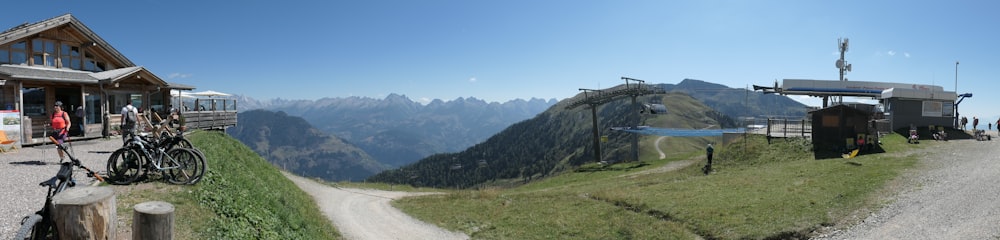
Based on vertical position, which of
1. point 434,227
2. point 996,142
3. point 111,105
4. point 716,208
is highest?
point 111,105

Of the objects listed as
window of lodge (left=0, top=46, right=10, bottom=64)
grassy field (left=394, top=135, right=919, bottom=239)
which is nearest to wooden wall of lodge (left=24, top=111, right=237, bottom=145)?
window of lodge (left=0, top=46, right=10, bottom=64)

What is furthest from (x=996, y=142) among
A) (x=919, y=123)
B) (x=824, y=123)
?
(x=824, y=123)

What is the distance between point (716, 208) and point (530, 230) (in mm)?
8620

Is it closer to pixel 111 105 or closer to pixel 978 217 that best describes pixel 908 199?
pixel 978 217

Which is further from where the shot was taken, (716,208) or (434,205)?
(434,205)

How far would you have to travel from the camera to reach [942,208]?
56.2 ft

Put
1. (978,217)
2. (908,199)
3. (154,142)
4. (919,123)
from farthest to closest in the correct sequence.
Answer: (919,123)
(908,199)
(978,217)
(154,142)

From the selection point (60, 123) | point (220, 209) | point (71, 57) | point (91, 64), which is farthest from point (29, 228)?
point (91, 64)

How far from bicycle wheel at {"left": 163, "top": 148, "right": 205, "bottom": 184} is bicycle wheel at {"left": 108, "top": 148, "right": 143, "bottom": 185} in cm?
71

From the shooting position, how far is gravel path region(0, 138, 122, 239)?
1055cm

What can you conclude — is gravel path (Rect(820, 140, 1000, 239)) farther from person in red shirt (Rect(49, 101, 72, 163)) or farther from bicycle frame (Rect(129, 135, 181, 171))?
person in red shirt (Rect(49, 101, 72, 163))

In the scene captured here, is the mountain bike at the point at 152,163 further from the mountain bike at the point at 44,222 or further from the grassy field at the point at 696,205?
the grassy field at the point at 696,205

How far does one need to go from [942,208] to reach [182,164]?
2697cm

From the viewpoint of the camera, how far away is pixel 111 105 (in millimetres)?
35812
